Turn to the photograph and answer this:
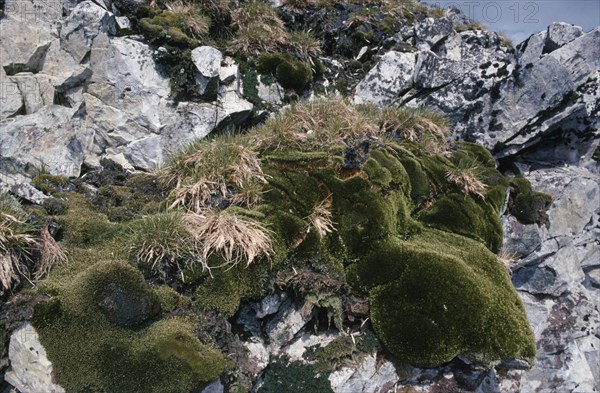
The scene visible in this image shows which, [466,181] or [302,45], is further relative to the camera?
[302,45]

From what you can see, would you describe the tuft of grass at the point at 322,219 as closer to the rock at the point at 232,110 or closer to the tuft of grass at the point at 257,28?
the rock at the point at 232,110

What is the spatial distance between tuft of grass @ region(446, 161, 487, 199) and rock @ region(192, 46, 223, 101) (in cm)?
604

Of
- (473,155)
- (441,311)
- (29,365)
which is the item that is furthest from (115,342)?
(473,155)

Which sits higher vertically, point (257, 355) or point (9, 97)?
point (257, 355)

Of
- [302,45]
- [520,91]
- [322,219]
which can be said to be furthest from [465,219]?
[302,45]

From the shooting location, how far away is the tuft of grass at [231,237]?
5688 millimetres

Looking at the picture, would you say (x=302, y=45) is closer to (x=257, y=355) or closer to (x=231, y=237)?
(x=231, y=237)

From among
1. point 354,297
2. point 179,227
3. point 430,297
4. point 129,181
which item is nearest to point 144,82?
point 129,181

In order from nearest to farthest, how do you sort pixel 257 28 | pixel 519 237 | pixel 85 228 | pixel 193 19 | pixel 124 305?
1. pixel 124 305
2. pixel 85 228
3. pixel 519 237
4. pixel 193 19
5. pixel 257 28

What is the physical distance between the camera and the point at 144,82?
Answer: 10305 millimetres

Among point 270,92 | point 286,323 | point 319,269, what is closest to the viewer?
point 286,323

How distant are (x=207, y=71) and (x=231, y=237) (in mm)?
6254

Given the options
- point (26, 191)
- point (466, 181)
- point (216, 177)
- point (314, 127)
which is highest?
point (466, 181)

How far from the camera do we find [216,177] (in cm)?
710
